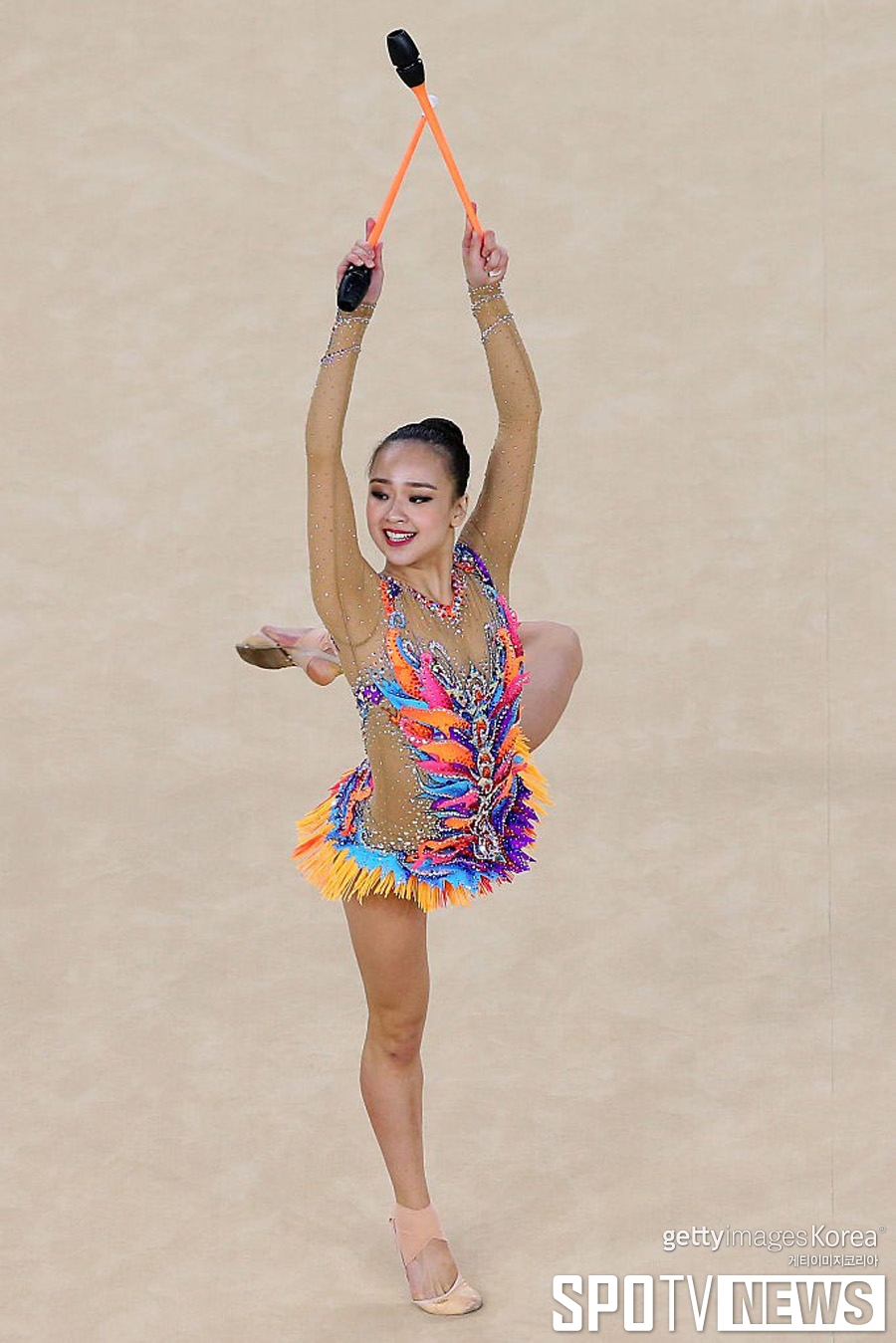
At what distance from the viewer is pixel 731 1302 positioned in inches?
131

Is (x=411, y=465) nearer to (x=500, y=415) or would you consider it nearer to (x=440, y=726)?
(x=500, y=415)

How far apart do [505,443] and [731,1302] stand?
4.58 ft

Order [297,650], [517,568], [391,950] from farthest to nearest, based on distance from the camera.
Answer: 1. [517,568]
2. [297,650]
3. [391,950]

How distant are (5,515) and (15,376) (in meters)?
0.46

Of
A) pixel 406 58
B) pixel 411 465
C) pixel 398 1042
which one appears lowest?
pixel 398 1042

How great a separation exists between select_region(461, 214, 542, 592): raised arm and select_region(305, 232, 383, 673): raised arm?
204 mm

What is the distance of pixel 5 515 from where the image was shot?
630 cm

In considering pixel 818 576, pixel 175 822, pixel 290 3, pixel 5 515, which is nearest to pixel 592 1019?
pixel 175 822

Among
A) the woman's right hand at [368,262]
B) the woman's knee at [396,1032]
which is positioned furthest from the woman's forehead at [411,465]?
the woman's knee at [396,1032]

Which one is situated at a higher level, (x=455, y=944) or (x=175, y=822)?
(x=175, y=822)

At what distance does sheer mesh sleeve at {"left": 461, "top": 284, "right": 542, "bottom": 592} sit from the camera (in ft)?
10.6

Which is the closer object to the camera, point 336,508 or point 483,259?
point 336,508

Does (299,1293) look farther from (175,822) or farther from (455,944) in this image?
(175,822)

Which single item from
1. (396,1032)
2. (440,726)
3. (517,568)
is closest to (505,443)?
(440,726)
